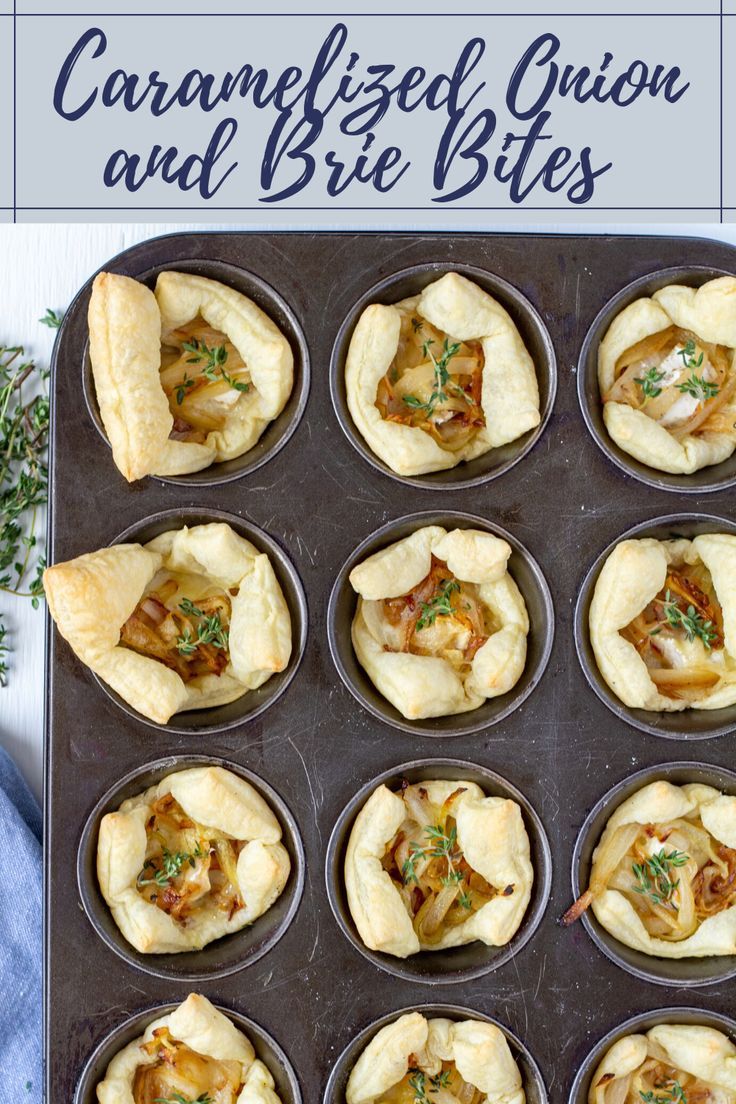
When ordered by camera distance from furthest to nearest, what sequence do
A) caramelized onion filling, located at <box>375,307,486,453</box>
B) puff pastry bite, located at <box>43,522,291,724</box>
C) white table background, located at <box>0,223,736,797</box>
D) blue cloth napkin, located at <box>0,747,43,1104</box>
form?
white table background, located at <box>0,223,736,797</box> → blue cloth napkin, located at <box>0,747,43,1104</box> → caramelized onion filling, located at <box>375,307,486,453</box> → puff pastry bite, located at <box>43,522,291,724</box>

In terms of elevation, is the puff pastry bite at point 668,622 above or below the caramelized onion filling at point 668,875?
above

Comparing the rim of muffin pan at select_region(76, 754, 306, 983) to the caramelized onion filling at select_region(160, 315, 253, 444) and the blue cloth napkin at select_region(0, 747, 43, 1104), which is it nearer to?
the blue cloth napkin at select_region(0, 747, 43, 1104)

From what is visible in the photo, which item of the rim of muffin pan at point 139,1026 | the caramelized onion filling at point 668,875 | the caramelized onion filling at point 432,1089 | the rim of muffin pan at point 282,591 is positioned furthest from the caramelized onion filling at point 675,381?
the rim of muffin pan at point 139,1026

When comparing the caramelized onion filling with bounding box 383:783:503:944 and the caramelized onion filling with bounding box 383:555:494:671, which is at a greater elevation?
the caramelized onion filling with bounding box 383:555:494:671

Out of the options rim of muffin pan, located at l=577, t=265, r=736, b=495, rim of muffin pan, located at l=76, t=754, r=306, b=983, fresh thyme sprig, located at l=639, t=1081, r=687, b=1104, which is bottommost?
fresh thyme sprig, located at l=639, t=1081, r=687, b=1104

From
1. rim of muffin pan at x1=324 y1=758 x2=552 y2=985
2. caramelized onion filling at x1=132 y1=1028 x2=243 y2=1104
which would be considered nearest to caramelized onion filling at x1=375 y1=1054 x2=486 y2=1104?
rim of muffin pan at x1=324 y1=758 x2=552 y2=985

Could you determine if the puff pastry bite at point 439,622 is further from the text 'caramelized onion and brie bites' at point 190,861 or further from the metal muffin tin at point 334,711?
the text 'caramelized onion and brie bites' at point 190,861
